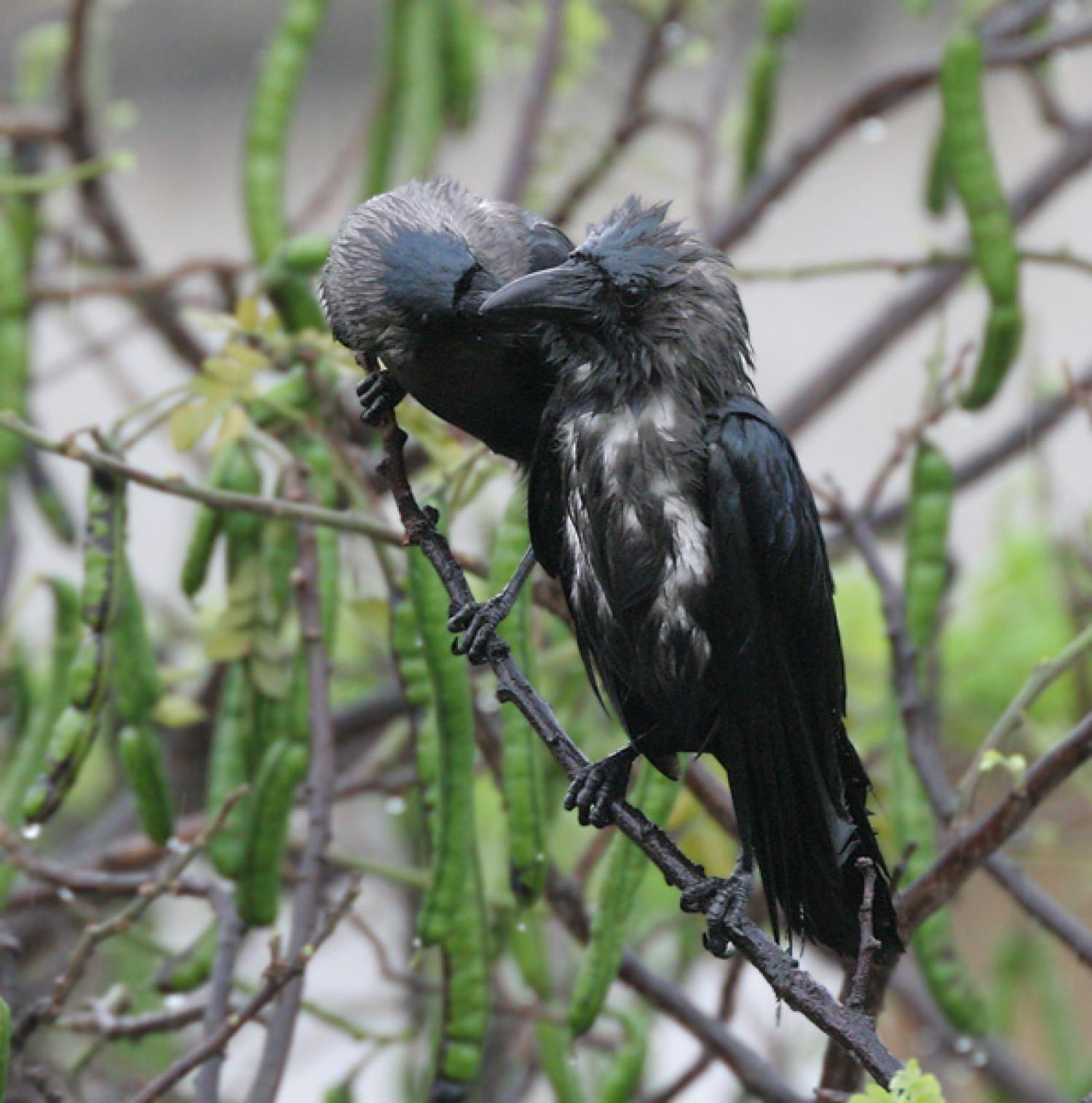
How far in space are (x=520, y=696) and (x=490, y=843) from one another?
4.10ft

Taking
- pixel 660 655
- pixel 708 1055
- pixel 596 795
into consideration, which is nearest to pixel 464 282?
pixel 660 655

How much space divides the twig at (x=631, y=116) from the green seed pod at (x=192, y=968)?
1.77 meters

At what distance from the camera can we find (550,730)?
157 cm

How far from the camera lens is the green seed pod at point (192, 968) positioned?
7.65 feet

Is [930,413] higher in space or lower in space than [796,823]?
higher

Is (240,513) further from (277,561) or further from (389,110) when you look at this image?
(389,110)

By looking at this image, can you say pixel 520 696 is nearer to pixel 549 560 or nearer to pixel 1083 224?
pixel 549 560

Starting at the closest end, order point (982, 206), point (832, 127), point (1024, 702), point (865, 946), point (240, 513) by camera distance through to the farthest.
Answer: point (865, 946), point (1024, 702), point (240, 513), point (982, 206), point (832, 127)

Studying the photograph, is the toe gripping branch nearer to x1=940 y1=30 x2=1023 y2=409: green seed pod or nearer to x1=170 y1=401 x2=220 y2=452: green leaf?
x1=170 y1=401 x2=220 y2=452: green leaf

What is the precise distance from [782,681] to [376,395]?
492mm

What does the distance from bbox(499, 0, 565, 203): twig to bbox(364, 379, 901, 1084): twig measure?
203 cm

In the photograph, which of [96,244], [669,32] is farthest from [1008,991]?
[96,244]

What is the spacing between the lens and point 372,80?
232 inches

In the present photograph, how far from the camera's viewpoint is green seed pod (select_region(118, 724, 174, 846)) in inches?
89.6
